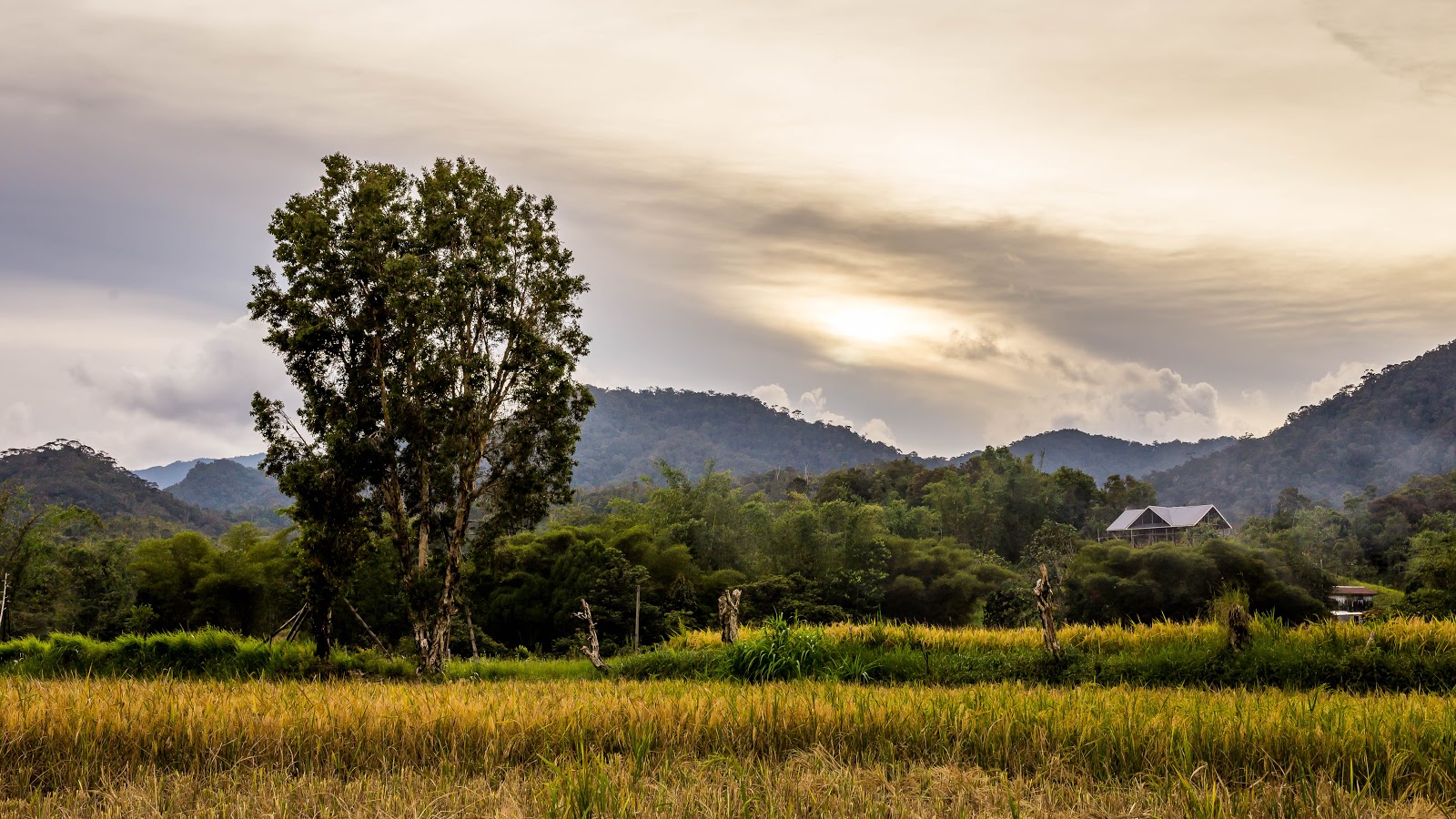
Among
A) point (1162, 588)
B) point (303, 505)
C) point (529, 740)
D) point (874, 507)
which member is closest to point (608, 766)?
point (529, 740)

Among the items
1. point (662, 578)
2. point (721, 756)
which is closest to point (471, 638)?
point (662, 578)

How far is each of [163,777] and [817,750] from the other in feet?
14.4

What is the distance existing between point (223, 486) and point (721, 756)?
180 m

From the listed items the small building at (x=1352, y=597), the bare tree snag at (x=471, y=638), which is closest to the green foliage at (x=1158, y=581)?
the small building at (x=1352, y=597)

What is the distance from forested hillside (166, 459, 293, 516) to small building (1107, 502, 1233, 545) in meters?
131

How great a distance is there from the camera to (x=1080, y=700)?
831cm

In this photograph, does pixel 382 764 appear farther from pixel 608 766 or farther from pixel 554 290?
pixel 554 290

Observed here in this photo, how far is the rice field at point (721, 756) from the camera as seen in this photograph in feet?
→ 17.2

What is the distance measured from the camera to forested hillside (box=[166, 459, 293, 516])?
158 meters

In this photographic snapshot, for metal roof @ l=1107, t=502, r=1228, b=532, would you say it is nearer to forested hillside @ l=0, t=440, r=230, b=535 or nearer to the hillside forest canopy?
the hillside forest canopy

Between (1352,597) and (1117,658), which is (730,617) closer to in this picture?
(1117,658)

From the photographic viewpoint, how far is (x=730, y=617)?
15852 mm

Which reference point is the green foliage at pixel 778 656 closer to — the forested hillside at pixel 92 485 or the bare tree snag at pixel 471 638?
the bare tree snag at pixel 471 638

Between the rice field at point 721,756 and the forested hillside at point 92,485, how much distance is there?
91737 millimetres
